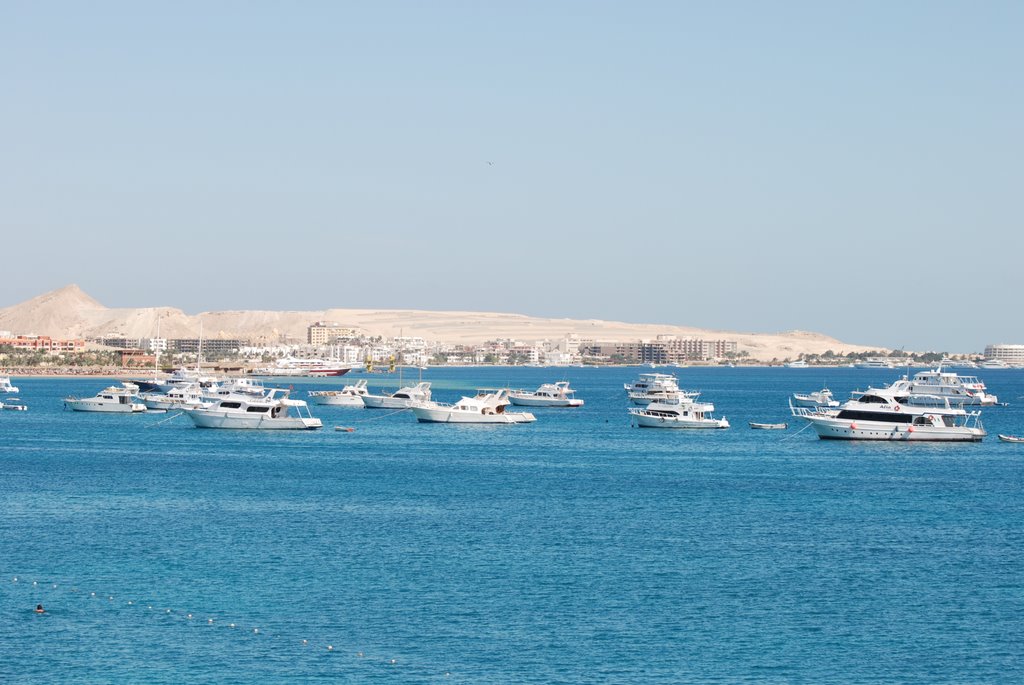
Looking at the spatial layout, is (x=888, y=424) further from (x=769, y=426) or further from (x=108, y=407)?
(x=108, y=407)

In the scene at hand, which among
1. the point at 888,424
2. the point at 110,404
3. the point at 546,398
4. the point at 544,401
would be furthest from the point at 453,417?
the point at 546,398

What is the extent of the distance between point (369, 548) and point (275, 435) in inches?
2076

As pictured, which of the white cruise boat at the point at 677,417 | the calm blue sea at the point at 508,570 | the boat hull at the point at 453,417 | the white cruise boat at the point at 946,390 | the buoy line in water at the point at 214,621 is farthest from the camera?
the white cruise boat at the point at 946,390

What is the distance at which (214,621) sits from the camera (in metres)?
36.6

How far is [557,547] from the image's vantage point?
47.9 metres

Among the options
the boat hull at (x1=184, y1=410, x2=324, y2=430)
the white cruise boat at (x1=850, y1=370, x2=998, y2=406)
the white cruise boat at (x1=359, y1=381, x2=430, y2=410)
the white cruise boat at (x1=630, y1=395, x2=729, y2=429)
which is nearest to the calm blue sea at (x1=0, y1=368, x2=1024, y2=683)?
the boat hull at (x1=184, y1=410, x2=324, y2=430)

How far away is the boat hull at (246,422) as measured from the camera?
331 ft

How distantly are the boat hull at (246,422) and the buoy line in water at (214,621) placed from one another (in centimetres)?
5947

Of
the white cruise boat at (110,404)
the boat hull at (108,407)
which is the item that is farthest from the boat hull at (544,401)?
the boat hull at (108,407)

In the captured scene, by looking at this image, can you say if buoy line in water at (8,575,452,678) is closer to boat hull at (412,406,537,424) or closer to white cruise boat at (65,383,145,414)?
boat hull at (412,406,537,424)

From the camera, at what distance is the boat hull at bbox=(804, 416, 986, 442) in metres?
91.6

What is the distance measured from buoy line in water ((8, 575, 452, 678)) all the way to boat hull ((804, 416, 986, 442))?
203 feet

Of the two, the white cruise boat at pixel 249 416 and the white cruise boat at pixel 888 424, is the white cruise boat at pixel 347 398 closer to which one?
the white cruise boat at pixel 249 416

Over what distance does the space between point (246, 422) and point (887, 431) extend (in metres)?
43.8
